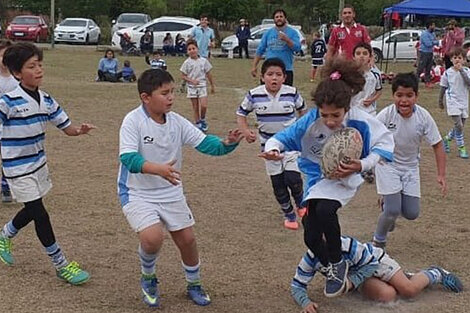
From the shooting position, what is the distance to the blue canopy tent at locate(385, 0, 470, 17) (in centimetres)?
2272

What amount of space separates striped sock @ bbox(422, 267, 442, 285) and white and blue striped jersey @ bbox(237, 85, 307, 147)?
223cm

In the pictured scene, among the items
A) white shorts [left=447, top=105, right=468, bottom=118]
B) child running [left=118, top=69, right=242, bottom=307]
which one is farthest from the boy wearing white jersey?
white shorts [left=447, top=105, right=468, bottom=118]

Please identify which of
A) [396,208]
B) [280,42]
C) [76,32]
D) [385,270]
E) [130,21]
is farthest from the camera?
[130,21]

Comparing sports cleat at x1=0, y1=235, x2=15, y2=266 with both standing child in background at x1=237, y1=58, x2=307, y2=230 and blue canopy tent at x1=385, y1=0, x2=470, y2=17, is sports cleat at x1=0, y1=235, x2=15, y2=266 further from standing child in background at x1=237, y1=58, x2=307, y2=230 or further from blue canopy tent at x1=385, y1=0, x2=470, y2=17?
blue canopy tent at x1=385, y1=0, x2=470, y2=17

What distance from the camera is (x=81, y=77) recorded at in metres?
22.3

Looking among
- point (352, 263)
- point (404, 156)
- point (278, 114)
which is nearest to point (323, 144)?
point (352, 263)

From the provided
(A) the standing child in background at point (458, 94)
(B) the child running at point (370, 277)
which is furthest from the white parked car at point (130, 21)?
(B) the child running at point (370, 277)

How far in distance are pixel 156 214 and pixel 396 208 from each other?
1.98 metres

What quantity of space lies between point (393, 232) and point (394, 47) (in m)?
25.2

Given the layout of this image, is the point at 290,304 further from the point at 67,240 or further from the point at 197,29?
the point at 197,29

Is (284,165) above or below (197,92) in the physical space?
above

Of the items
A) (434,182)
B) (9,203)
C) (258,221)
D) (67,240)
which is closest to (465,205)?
(434,182)

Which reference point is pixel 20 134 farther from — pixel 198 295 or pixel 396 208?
pixel 396 208

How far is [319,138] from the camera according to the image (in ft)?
15.7
